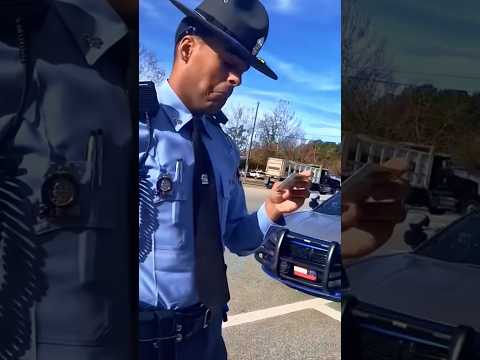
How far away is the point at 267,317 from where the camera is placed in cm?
138

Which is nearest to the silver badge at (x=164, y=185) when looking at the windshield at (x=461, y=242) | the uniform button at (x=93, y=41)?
the uniform button at (x=93, y=41)

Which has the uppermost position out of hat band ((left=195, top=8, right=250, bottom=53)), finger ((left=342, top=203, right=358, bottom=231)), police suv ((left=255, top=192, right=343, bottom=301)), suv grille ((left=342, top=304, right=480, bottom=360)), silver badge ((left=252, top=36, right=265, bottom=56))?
hat band ((left=195, top=8, right=250, bottom=53))

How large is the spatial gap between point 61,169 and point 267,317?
67 cm

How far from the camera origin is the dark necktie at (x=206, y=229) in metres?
1.25

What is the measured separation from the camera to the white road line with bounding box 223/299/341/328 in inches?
52.8

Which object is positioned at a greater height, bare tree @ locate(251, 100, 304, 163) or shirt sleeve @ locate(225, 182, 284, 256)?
bare tree @ locate(251, 100, 304, 163)

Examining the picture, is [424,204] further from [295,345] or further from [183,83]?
[183,83]

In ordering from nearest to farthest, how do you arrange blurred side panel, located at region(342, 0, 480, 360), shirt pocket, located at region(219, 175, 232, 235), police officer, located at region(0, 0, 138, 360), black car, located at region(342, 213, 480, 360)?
police officer, located at region(0, 0, 138, 360), shirt pocket, located at region(219, 175, 232, 235), blurred side panel, located at region(342, 0, 480, 360), black car, located at region(342, 213, 480, 360)

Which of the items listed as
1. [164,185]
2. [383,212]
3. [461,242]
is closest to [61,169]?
[164,185]

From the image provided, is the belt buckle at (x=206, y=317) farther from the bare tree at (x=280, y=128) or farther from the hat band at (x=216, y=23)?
Answer: the hat band at (x=216, y=23)

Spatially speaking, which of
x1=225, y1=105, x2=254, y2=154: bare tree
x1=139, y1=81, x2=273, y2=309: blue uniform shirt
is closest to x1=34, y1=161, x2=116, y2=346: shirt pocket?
x1=139, y1=81, x2=273, y2=309: blue uniform shirt

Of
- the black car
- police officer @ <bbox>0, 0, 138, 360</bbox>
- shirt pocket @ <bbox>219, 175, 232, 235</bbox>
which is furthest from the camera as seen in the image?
the black car

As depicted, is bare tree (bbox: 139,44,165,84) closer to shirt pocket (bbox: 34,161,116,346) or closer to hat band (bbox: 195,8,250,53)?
hat band (bbox: 195,8,250,53)

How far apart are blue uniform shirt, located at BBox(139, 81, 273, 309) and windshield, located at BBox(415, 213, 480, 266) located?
0.84m
